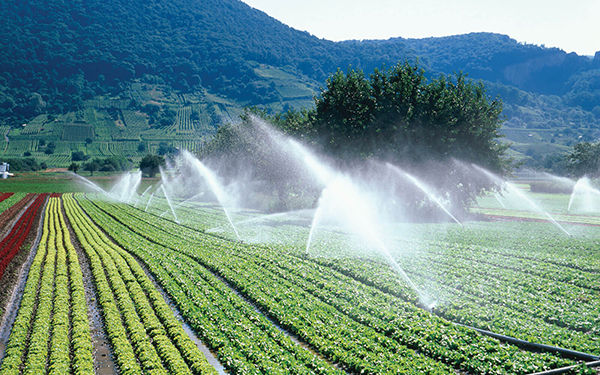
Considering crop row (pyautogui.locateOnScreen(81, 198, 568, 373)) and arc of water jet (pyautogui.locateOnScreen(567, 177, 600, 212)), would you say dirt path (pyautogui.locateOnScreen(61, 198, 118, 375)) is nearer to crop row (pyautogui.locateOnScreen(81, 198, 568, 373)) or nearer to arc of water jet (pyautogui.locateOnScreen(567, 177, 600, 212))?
crop row (pyautogui.locateOnScreen(81, 198, 568, 373))

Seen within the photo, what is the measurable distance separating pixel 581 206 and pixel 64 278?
82.1 meters

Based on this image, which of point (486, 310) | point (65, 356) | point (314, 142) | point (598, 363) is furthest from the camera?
point (314, 142)

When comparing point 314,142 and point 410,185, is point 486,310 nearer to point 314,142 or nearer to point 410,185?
point 410,185

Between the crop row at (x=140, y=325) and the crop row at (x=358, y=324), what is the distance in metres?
3.99

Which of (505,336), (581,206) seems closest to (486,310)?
(505,336)

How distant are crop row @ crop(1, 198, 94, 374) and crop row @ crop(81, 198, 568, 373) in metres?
7.12

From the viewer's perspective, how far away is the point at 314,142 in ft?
209

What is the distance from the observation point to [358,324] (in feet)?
54.9

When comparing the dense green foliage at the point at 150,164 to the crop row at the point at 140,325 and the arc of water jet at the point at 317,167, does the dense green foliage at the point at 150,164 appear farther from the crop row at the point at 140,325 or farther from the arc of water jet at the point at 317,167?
the crop row at the point at 140,325

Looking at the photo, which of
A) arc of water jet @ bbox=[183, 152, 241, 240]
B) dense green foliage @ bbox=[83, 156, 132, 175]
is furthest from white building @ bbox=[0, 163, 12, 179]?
arc of water jet @ bbox=[183, 152, 241, 240]

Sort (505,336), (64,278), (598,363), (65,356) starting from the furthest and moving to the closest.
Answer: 1. (64,278)
2. (505,336)
3. (65,356)
4. (598,363)

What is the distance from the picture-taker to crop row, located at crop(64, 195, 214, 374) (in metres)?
13.8

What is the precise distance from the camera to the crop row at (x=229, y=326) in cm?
1359

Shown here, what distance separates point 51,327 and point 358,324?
1164cm
